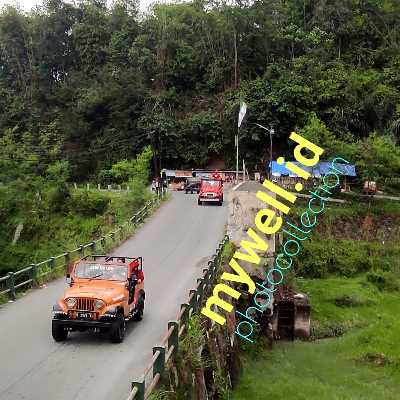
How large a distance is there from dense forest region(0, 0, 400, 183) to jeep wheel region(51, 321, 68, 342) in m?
44.9

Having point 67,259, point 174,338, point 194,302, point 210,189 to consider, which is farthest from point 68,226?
point 174,338

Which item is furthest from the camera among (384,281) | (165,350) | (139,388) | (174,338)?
(384,281)

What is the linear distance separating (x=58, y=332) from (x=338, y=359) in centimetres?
1279

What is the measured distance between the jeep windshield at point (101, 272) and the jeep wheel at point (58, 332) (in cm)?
161

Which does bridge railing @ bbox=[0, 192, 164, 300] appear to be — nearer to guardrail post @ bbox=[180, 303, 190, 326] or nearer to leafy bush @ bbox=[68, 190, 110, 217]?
guardrail post @ bbox=[180, 303, 190, 326]

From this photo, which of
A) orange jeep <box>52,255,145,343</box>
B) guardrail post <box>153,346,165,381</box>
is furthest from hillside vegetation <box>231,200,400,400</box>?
guardrail post <box>153,346,165,381</box>

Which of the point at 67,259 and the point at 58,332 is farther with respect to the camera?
the point at 67,259

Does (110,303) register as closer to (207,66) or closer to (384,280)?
(384,280)

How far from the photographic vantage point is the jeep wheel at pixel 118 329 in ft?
43.8

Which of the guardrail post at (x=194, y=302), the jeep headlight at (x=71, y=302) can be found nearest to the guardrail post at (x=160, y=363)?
the jeep headlight at (x=71, y=302)

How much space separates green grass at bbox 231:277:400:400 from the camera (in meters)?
18.8

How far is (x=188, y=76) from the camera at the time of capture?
72312mm

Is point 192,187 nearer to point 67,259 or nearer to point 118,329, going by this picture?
point 67,259

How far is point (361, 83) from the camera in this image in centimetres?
6050
